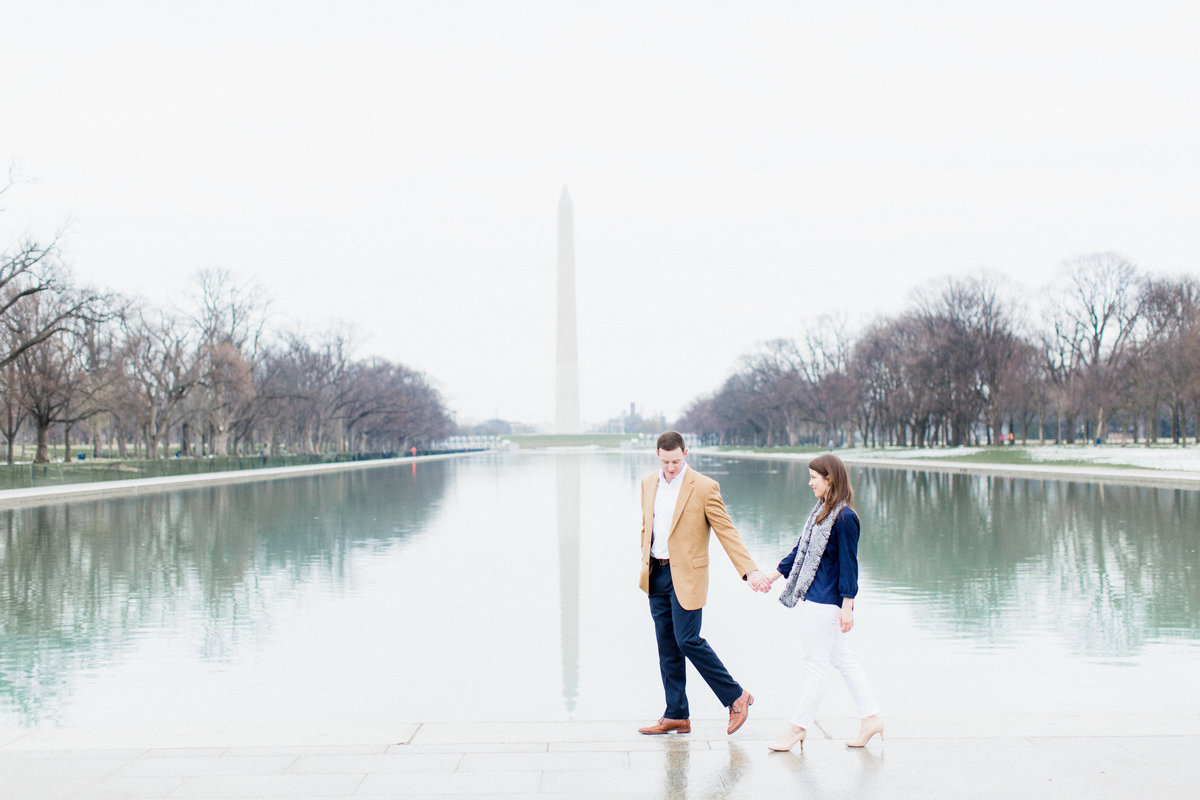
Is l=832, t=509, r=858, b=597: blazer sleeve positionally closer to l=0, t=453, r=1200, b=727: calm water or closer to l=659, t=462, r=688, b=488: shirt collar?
l=659, t=462, r=688, b=488: shirt collar

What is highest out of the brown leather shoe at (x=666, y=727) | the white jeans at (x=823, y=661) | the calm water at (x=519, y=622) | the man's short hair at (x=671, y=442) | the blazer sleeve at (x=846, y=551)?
the man's short hair at (x=671, y=442)

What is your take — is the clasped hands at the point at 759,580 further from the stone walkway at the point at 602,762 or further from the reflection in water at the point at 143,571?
the reflection in water at the point at 143,571

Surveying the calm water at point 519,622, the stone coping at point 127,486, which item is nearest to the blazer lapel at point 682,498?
the calm water at point 519,622

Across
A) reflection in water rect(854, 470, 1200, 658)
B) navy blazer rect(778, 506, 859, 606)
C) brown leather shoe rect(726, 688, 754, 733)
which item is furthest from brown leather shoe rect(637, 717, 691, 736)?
reflection in water rect(854, 470, 1200, 658)

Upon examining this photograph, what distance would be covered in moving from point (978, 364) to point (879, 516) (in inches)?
1623

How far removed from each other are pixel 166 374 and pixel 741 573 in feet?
182

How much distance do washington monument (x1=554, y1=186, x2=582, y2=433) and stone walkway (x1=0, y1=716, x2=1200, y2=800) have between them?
229 feet

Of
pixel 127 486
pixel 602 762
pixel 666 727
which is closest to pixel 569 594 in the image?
pixel 666 727

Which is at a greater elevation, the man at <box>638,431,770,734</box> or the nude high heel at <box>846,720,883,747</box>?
the man at <box>638,431,770,734</box>

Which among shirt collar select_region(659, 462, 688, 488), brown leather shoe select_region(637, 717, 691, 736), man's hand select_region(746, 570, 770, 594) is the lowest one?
brown leather shoe select_region(637, 717, 691, 736)

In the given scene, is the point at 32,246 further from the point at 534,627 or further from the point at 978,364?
the point at 978,364

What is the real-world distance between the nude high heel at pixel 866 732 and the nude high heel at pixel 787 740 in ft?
0.84

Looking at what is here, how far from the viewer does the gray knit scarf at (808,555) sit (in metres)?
5.29

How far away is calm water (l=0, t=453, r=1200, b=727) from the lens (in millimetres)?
6957
